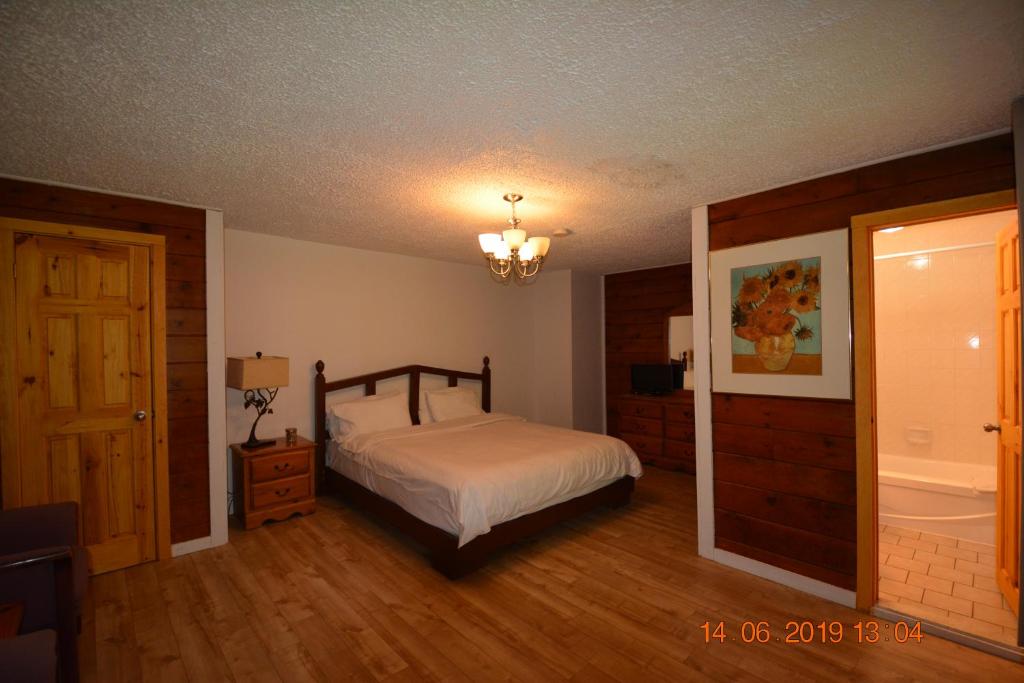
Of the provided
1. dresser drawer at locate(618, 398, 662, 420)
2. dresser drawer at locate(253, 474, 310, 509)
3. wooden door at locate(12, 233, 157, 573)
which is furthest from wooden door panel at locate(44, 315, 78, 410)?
dresser drawer at locate(618, 398, 662, 420)

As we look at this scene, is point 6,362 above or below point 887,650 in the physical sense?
above

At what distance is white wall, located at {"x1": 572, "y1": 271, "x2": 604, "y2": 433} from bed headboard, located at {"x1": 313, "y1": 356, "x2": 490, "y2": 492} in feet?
4.01

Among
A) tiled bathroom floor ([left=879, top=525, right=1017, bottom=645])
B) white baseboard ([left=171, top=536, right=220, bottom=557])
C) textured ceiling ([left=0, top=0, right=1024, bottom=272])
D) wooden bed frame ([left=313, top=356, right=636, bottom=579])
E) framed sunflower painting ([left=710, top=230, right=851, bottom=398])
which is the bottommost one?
tiled bathroom floor ([left=879, top=525, right=1017, bottom=645])

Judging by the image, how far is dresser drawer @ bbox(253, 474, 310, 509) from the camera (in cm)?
346

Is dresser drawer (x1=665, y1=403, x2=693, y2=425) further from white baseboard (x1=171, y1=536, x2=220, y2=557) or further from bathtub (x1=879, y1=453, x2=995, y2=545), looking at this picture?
white baseboard (x1=171, y1=536, x2=220, y2=557)

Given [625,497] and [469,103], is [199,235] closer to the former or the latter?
[469,103]

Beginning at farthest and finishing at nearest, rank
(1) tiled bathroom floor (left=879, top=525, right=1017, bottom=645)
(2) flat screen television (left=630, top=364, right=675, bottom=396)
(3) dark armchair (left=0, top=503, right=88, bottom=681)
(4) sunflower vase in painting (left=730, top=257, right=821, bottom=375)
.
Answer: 1. (2) flat screen television (left=630, top=364, right=675, bottom=396)
2. (4) sunflower vase in painting (left=730, top=257, right=821, bottom=375)
3. (1) tiled bathroom floor (left=879, top=525, right=1017, bottom=645)
4. (3) dark armchair (left=0, top=503, right=88, bottom=681)

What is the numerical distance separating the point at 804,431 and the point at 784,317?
69 cm

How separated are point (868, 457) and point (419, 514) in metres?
2.72

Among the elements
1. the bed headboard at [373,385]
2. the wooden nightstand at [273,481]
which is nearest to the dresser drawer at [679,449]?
the bed headboard at [373,385]

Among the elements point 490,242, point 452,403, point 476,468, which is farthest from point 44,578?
point 452,403

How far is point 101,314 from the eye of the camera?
2758mm

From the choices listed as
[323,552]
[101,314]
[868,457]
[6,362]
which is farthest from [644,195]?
[6,362]

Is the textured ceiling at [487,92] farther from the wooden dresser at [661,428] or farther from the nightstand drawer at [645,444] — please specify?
the nightstand drawer at [645,444]
